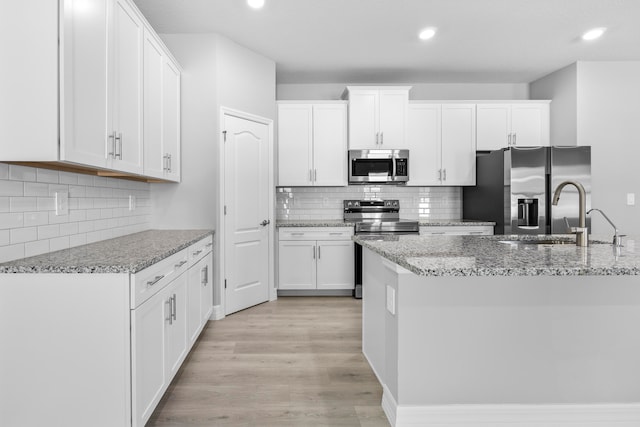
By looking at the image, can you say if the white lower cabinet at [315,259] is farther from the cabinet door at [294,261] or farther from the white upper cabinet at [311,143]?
the white upper cabinet at [311,143]

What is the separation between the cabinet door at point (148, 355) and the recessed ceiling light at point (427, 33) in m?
3.21

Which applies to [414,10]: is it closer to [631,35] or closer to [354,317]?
[631,35]

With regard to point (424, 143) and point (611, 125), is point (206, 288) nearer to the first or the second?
point (424, 143)

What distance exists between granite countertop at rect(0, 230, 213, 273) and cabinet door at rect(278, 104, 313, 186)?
2.30 metres

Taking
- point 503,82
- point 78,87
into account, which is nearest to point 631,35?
point 503,82

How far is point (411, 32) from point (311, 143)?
165 centimetres

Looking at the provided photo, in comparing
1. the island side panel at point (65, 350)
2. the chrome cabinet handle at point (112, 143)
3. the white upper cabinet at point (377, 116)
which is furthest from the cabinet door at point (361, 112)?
the island side panel at point (65, 350)

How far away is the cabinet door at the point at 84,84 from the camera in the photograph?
66.8 inches

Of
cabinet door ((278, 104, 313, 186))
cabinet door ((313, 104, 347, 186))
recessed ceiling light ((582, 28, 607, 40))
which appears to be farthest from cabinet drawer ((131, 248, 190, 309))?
recessed ceiling light ((582, 28, 607, 40))

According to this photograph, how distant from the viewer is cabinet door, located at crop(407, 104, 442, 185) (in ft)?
16.0

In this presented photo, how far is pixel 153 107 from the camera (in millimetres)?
2943

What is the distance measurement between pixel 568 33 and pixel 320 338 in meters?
3.65

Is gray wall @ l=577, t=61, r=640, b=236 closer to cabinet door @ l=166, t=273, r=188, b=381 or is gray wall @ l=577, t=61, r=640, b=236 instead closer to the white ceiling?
the white ceiling

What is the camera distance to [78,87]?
1805mm
